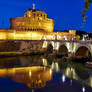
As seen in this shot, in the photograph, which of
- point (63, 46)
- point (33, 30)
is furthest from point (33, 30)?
point (63, 46)

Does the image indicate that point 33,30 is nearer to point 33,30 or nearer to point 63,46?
point 33,30

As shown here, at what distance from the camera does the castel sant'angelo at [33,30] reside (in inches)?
2215

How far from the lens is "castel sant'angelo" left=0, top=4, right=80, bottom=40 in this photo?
2215 inches

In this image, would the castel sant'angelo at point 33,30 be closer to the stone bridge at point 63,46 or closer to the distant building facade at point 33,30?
the distant building facade at point 33,30

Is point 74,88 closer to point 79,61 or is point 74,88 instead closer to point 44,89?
point 44,89

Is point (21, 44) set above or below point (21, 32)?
below

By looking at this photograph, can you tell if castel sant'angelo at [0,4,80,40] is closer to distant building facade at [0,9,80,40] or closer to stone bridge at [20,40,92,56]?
distant building facade at [0,9,80,40]

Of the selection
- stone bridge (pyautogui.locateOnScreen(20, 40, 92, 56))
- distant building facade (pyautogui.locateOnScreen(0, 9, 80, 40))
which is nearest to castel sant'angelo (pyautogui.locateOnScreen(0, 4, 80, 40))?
distant building facade (pyautogui.locateOnScreen(0, 9, 80, 40))

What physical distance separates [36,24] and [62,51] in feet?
89.5

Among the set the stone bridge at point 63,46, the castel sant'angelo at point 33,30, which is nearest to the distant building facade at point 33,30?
the castel sant'angelo at point 33,30

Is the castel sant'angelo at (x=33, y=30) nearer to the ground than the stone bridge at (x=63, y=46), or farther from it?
farther from it

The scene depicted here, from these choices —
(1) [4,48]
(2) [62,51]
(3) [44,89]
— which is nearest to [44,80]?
(3) [44,89]

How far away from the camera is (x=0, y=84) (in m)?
16.4

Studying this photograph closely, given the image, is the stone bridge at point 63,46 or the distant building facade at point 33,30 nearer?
the stone bridge at point 63,46
